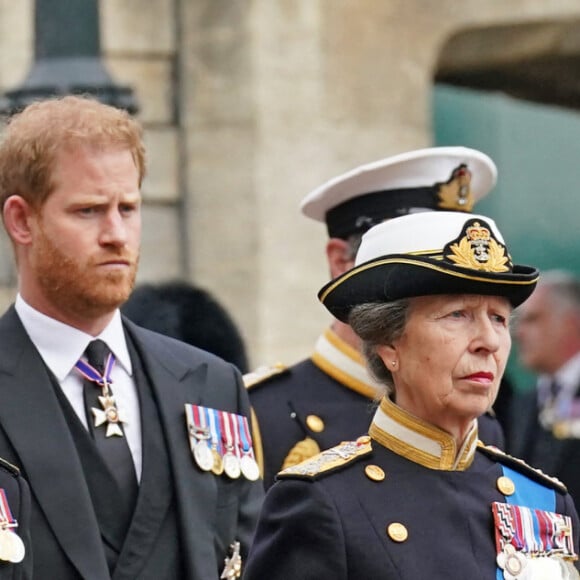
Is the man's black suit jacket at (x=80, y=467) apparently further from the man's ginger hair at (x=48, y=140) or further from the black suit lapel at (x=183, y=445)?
the man's ginger hair at (x=48, y=140)

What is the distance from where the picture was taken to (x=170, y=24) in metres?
9.12

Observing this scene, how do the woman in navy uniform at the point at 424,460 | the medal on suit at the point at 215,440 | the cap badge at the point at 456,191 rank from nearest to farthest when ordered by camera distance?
the woman in navy uniform at the point at 424,460 < the medal on suit at the point at 215,440 < the cap badge at the point at 456,191

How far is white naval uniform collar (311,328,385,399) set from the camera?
6.18 metres

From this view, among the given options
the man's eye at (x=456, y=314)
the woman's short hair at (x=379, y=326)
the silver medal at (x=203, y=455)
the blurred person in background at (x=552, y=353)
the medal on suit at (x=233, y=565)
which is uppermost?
the man's eye at (x=456, y=314)

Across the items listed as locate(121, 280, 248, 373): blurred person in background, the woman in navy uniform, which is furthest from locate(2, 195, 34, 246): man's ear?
locate(121, 280, 248, 373): blurred person in background

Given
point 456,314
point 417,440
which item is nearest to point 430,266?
point 456,314

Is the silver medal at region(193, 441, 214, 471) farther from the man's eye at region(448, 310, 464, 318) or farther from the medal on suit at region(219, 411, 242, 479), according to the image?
the man's eye at region(448, 310, 464, 318)

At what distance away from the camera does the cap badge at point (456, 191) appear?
639 centimetres

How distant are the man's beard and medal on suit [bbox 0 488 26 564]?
0.52 meters

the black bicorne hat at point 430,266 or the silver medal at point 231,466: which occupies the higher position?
the black bicorne hat at point 430,266

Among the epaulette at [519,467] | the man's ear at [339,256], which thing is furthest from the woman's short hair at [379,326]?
the man's ear at [339,256]

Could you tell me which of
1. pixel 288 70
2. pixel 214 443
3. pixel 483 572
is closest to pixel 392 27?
pixel 288 70

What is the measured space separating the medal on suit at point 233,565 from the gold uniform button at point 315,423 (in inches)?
32.0

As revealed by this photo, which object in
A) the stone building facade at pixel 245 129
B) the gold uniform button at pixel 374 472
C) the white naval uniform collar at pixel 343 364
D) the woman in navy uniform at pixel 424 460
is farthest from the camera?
the stone building facade at pixel 245 129
